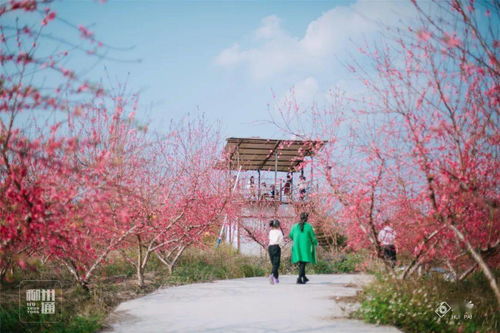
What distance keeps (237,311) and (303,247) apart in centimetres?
463

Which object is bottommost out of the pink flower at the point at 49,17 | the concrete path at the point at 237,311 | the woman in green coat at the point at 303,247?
the concrete path at the point at 237,311

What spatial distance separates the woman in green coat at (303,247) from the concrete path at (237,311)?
51.1 inches

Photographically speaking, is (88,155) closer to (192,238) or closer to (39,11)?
(192,238)

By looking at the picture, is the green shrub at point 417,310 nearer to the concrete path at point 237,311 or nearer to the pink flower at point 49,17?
the concrete path at point 237,311

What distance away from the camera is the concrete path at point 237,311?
19.3 ft

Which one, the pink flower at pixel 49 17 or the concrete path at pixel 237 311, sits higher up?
the pink flower at pixel 49 17

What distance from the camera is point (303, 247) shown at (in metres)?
11.4

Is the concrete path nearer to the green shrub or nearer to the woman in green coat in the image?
the green shrub

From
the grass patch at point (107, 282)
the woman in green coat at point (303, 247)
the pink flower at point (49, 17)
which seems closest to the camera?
the pink flower at point (49, 17)

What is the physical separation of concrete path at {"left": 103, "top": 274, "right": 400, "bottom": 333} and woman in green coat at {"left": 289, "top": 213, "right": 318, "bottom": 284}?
1.30m

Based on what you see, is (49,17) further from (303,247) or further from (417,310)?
(303,247)

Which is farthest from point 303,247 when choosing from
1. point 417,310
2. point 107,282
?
point 417,310

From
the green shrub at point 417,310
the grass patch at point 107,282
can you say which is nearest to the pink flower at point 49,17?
the grass patch at point 107,282

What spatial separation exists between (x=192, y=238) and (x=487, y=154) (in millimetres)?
7685
